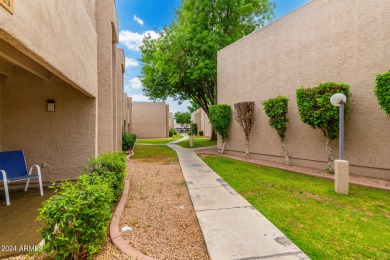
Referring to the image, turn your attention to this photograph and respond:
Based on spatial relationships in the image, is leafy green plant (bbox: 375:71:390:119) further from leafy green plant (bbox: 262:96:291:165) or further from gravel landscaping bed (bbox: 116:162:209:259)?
gravel landscaping bed (bbox: 116:162:209:259)

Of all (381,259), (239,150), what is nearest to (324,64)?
(239,150)

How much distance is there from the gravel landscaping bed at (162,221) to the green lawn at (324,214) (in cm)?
144

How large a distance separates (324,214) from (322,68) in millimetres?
6103

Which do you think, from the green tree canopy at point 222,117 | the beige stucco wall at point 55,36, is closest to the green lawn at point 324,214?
the beige stucco wall at point 55,36

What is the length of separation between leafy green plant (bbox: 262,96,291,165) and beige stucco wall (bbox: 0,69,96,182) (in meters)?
7.10

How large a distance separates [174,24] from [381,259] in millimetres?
18726

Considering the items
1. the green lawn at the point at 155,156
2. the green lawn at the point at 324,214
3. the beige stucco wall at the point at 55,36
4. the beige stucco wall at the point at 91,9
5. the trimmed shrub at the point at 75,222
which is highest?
the beige stucco wall at the point at 91,9

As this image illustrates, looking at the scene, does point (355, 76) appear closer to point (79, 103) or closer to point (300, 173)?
point (300, 173)

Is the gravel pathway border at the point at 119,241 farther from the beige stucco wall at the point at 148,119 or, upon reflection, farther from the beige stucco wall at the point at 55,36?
the beige stucco wall at the point at 148,119

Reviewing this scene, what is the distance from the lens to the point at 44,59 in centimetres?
262

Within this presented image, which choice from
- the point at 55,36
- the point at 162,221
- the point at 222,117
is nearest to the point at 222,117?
the point at 222,117

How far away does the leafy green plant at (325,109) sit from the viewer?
6594mm

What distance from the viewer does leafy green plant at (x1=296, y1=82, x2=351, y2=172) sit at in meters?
6.59

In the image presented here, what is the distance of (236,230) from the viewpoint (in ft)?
10.3
